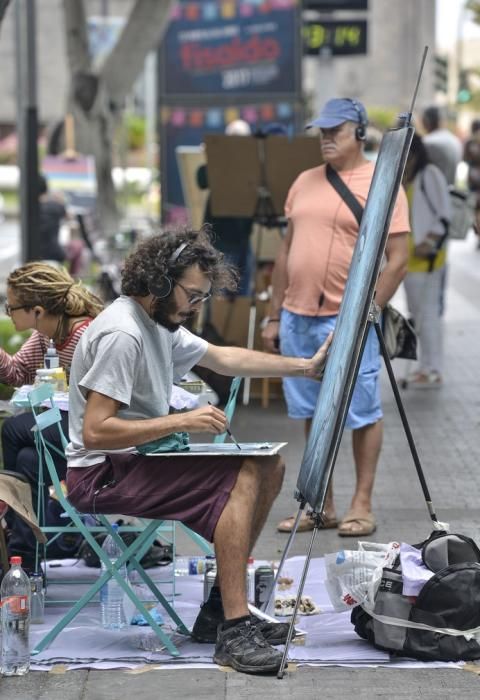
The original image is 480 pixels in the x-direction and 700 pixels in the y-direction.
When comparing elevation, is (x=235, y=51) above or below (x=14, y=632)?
above

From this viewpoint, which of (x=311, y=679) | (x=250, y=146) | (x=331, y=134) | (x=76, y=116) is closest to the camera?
(x=311, y=679)

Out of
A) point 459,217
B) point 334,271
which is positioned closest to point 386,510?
point 334,271

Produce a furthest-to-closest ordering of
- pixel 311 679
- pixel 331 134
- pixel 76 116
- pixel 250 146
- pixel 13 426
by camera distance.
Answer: pixel 76 116, pixel 250 146, pixel 331 134, pixel 13 426, pixel 311 679

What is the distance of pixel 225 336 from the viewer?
10211 millimetres

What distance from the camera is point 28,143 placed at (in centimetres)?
1180

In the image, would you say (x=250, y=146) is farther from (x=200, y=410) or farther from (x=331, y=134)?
(x=200, y=410)

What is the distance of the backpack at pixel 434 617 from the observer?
4.96 metres

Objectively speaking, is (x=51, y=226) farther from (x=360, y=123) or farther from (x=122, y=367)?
(x=122, y=367)

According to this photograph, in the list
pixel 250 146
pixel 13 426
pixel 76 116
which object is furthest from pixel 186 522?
pixel 76 116

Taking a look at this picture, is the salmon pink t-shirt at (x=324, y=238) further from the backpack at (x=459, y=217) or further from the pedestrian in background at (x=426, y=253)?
the backpack at (x=459, y=217)

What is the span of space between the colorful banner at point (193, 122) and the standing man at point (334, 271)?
327 inches

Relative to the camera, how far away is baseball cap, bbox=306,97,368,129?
6.50 metres

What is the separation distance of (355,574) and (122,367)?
1142 mm

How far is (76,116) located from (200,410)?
1346 centimetres
